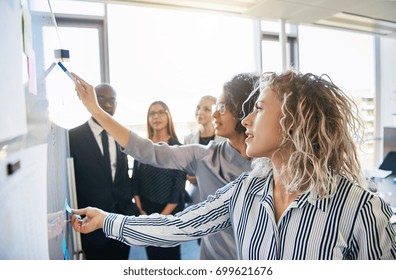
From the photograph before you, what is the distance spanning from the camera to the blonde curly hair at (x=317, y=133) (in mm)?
558

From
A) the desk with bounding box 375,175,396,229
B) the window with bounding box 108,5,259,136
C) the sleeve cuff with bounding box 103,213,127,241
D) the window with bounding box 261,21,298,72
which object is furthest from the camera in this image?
the window with bounding box 261,21,298,72

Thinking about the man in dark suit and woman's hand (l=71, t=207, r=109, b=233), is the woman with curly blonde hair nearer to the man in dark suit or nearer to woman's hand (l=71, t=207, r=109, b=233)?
woman's hand (l=71, t=207, r=109, b=233)

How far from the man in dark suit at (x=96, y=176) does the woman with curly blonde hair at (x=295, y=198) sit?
20.6 inches

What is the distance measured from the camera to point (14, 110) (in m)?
0.32

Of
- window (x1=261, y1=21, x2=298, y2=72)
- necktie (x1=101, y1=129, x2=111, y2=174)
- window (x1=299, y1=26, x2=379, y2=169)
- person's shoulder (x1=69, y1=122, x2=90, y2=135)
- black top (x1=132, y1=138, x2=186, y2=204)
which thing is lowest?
black top (x1=132, y1=138, x2=186, y2=204)

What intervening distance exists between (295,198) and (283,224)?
0.06 m

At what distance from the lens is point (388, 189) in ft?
5.08

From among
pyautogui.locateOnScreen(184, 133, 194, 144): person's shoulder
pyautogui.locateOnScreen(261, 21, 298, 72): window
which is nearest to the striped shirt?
pyautogui.locateOnScreen(184, 133, 194, 144): person's shoulder

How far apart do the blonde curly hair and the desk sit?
38.0 inches

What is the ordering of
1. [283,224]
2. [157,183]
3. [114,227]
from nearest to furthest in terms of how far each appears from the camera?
[283,224] < [114,227] < [157,183]

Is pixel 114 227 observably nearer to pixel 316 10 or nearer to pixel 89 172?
pixel 89 172

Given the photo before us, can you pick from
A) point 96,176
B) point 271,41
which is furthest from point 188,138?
point 271,41

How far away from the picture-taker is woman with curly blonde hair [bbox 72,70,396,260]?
49 cm
